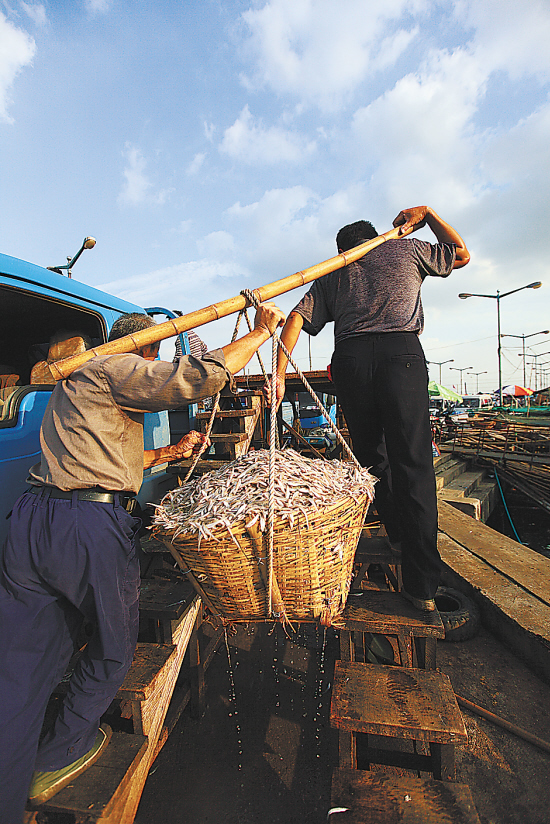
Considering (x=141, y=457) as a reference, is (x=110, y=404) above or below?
above

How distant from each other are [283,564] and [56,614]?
1.13 m

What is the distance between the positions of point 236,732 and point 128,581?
64.3 inches

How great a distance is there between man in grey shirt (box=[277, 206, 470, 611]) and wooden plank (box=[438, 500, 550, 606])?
1.99 metres

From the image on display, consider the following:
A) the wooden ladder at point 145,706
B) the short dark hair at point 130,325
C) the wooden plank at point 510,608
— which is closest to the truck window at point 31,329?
the short dark hair at point 130,325

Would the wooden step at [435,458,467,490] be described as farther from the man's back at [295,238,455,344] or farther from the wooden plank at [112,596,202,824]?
the wooden plank at [112,596,202,824]

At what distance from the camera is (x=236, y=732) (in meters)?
2.82

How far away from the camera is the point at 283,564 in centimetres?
184

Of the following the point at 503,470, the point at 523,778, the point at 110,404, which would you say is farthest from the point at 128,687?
the point at 503,470

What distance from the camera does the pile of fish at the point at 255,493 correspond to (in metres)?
1.78

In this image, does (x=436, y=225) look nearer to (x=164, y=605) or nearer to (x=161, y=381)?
(x=161, y=381)

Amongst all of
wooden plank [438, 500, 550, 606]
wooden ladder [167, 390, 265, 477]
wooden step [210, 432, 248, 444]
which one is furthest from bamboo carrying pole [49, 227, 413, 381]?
wooden plank [438, 500, 550, 606]

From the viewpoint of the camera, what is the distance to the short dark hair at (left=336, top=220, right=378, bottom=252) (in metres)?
3.00

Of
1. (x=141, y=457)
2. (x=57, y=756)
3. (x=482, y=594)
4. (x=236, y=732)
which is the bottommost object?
(x=236, y=732)

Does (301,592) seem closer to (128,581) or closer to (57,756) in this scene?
(128,581)
